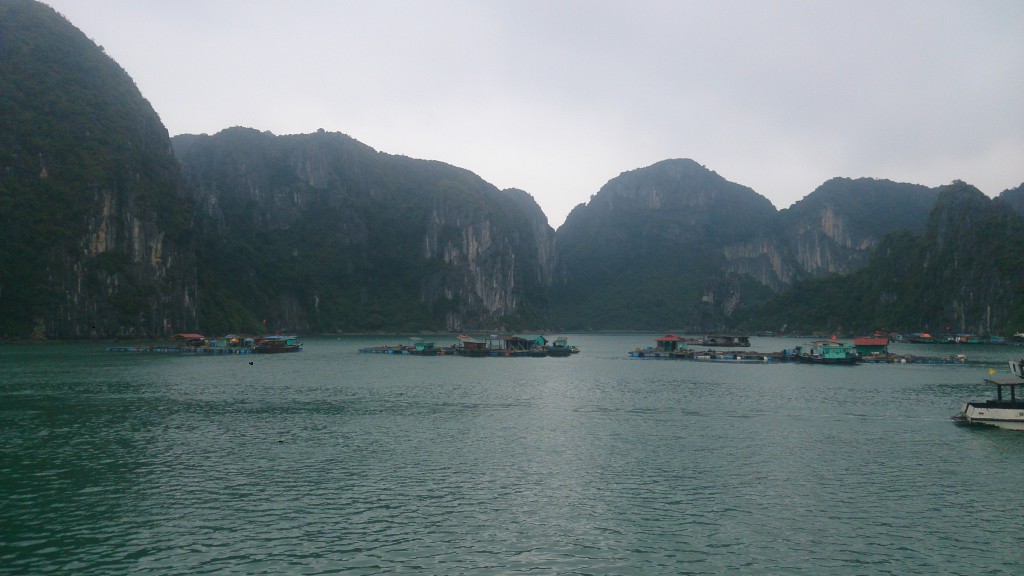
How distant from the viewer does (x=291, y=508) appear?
24922 millimetres

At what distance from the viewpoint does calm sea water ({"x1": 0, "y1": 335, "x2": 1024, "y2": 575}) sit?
20266 mm

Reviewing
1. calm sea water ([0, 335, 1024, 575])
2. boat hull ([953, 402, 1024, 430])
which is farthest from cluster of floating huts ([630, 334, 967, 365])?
boat hull ([953, 402, 1024, 430])

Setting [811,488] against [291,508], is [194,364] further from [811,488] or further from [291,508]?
[811,488]

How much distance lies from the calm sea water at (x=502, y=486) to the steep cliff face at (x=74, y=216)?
118 metres

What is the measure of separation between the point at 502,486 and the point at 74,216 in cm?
17570

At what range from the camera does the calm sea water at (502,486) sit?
20.3m

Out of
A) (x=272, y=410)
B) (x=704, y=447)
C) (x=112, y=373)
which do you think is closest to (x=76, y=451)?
(x=272, y=410)

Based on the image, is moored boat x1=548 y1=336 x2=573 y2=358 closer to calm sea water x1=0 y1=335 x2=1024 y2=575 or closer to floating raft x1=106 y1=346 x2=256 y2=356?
floating raft x1=106 y1=346 x2=256 y2=356

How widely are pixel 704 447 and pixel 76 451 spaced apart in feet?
108

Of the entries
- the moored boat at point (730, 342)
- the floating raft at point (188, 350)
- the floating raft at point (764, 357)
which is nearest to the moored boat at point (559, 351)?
the floating raft at point (764, 357)

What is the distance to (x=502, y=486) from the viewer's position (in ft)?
93.6

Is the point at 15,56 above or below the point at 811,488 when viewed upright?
above

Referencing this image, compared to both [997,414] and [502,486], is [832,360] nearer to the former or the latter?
[997,414]

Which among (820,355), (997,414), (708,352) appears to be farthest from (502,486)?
(708,352)
